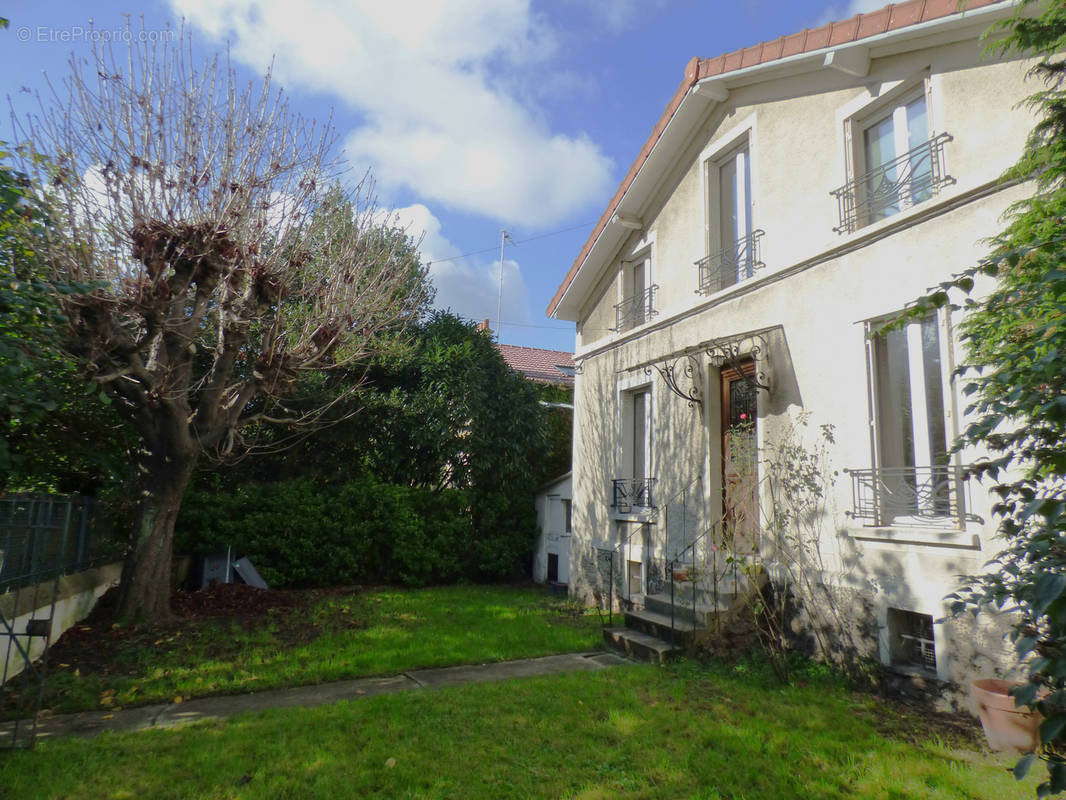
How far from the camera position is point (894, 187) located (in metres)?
6.37

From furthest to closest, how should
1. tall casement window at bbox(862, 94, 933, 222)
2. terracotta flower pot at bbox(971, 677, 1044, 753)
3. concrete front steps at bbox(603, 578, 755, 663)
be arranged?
1. concrete front steps at bbox(603, 578, 755, 663)
2. tall casement window at bbox(862, 94, 933, 222)
3. terracotta flower pot at bbox(971, 677, 1044, 753)

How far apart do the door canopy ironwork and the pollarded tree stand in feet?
13.6

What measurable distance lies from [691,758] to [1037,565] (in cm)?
249

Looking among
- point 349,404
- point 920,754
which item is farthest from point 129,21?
point 920,754

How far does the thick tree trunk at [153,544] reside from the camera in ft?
25.7

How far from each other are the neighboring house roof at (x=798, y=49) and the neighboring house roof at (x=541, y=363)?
10150 millimetres

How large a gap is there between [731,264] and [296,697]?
6865mm

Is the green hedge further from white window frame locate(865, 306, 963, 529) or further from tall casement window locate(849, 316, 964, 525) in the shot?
white window frame locate(865, 306, 963, 529)

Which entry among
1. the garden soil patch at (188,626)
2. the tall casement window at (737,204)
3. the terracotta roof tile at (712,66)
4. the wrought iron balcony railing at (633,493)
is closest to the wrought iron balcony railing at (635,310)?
the tall casement window at (737,204)

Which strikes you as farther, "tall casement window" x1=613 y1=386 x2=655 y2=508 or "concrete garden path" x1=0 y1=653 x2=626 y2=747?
"tall casement window" x1=613 y1=386 x2=655 y2=508

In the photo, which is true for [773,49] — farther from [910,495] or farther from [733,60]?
[910,495]

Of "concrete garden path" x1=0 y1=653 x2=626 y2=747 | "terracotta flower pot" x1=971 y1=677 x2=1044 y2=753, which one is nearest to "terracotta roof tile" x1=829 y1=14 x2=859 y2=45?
"terracotta flower pot" x1=971 y1=677 x2=1044 y2=753

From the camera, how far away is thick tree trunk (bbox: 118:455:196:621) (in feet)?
25.7

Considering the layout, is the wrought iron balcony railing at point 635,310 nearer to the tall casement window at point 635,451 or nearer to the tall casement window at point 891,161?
the tall casement window at point 635,451
